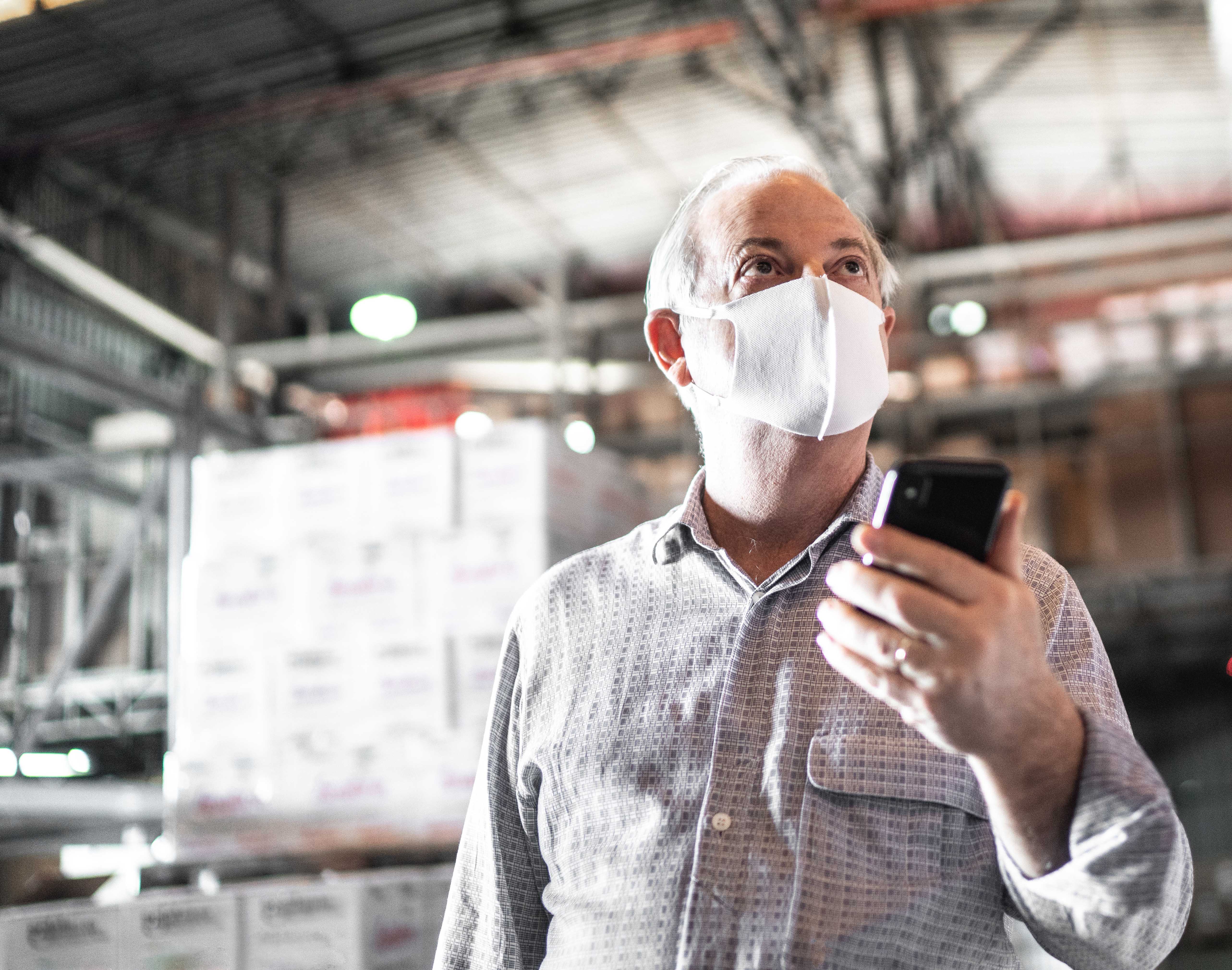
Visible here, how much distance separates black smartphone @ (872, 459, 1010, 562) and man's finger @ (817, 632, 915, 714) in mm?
137

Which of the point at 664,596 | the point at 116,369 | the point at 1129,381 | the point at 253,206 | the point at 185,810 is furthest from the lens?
the point at 1129,381

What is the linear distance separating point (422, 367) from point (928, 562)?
14.7 m

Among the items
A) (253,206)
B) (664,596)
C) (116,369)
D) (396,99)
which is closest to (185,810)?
(116,369)

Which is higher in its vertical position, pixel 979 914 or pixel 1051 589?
pixel 1051 589

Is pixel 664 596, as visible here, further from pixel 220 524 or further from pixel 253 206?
pixel 253 206

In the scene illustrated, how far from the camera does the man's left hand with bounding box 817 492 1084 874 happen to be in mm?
1113

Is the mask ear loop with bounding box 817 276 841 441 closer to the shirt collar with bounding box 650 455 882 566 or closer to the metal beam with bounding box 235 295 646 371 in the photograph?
the shirt collar with bounding box 650 455 882 566

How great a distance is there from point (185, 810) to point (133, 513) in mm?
11936

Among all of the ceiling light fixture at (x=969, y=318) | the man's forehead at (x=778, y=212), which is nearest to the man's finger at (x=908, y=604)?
the man's forehead at (x=778, y=212)

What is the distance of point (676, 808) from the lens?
1.53m

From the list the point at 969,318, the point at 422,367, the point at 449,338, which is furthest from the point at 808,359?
the point at 422,367

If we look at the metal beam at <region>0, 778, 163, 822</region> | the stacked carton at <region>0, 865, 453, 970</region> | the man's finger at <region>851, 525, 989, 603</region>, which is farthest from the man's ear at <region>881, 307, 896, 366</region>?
the metal beam at <region>0, 778, 163, 822</region>

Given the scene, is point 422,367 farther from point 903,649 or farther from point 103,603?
A: point 903,649

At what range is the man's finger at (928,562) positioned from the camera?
1.11 meters
